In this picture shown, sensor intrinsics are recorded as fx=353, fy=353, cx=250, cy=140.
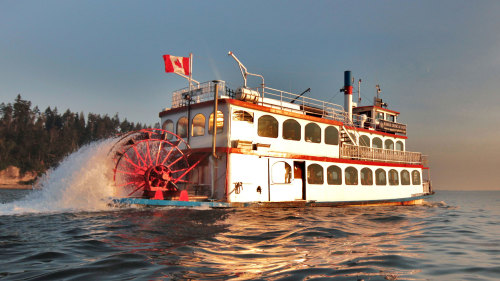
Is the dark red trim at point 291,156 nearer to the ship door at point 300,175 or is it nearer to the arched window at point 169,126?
the ship door at point 300,175

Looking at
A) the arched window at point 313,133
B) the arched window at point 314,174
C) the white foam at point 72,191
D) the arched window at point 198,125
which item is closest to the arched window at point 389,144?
the arched window at point 313,133

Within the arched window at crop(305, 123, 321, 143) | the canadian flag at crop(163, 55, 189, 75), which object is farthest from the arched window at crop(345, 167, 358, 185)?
the canadian flag at crop(163, 55, 189, 75)

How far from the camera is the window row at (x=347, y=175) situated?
17.9m

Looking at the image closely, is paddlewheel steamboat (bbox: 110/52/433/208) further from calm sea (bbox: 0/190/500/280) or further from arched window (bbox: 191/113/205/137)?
calm sea (bbox: 0/190/500/280)

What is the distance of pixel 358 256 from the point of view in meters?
7.86

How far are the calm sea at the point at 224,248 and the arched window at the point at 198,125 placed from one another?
5.17 m

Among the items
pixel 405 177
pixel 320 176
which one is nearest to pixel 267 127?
pixel 320 176

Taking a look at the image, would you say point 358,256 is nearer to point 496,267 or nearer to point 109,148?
point 496,267

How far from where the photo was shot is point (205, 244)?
8664 millimetres

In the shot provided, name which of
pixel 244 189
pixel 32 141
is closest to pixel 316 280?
pixel 244 189

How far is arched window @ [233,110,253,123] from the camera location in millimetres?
16828

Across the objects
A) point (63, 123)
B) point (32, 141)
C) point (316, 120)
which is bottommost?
point (316, 120)

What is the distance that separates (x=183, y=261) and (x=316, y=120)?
14.2 metres

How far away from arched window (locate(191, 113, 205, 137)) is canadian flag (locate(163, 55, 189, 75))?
2668 mm
